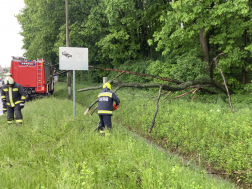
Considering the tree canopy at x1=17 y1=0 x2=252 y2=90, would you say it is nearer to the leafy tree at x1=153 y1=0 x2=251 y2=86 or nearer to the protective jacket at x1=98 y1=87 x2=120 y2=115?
the leafy tree at x1=153 y1=0 x2=251 y2=86

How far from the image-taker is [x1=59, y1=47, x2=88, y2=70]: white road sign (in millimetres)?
7387

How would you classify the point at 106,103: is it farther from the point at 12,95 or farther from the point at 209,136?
the point at 12,95

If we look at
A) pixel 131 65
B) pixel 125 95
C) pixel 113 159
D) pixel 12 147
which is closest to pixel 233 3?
pixel 125 95

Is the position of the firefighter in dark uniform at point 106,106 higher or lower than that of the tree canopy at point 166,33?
lower

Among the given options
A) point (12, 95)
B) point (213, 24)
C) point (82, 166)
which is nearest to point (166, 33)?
point (213, 24)

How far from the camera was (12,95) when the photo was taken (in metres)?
6.11

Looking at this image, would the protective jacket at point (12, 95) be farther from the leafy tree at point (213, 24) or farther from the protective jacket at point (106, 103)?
the leafy tree at point (213, 24)

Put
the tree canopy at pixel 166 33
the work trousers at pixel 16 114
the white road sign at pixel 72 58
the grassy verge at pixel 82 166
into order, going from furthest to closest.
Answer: the tree canopy at pixel 166 33
the white road sign at pixel 72 58
the work trousers at pixel 16 114
the grassy verge at pixel 82 166

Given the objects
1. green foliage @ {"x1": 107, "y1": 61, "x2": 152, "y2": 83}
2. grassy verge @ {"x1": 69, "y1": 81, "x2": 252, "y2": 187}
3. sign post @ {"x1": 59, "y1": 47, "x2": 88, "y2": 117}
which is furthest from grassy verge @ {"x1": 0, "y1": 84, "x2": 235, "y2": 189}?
green foliage @ {"x1": 107, "y1": 61, "x2": 152, "y2": 83}

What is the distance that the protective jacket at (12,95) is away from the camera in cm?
607

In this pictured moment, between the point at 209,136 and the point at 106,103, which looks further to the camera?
the point at 106,103

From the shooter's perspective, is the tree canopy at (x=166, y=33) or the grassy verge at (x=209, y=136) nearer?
the grassy verge at (x=209, y=136)

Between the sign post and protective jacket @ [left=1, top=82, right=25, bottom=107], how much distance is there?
1.91 metres

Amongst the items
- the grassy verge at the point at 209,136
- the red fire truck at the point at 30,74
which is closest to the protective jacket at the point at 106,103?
the grassy verge at the point at 209,136
